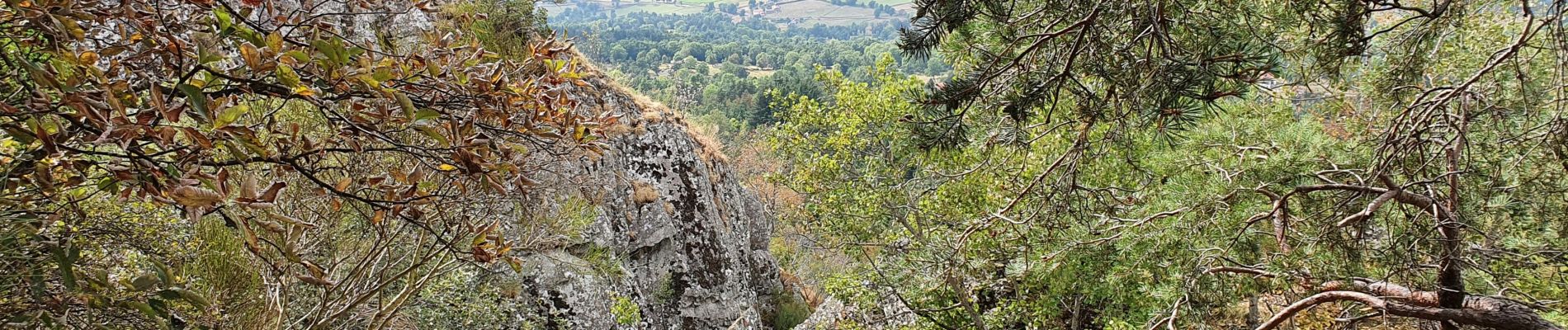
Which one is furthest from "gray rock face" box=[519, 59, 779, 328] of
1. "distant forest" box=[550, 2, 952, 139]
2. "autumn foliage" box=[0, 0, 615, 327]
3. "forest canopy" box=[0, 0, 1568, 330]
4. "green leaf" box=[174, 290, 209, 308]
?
"green leaf" box=[174, 290, 209, 308]

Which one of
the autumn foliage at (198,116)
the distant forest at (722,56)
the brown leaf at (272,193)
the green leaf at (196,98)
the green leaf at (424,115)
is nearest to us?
the green leaf at (196,98)

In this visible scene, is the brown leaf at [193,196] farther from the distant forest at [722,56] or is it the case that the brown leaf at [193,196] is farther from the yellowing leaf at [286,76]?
the distant forest at [722,56]

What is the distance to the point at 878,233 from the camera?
302 inches

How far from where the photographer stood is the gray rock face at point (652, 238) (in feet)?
24.7

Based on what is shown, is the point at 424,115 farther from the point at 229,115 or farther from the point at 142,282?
the point at 142,282

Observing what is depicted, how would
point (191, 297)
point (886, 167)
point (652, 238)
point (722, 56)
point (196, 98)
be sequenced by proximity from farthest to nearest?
point (722, 56) → point (652, 238) → point (886, 167) → point (191, 297) → point (196, 98)

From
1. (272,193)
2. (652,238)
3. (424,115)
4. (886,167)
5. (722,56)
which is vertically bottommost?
(722,56)

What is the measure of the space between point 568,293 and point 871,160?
3.21m

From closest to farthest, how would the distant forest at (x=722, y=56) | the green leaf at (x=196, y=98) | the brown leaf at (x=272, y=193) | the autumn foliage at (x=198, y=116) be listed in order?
the green leaf at (x=196, y=98) < the autumn foliage at (x=198, y=116) < the brown leaf at (x=272, y=193) < the distant forest at (x=722, y=56)

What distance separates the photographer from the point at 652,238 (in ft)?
30.9

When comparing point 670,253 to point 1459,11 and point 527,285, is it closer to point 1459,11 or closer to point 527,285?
point 527,285

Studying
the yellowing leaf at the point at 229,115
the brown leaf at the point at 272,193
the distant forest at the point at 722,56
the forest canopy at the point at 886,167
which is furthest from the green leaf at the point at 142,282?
the distant forest at the point at 722,56

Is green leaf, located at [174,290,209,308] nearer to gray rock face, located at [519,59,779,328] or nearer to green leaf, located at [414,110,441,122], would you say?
green leaf, located at [414,110,441,122]

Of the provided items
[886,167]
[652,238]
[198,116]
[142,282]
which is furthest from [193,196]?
[652,238]
